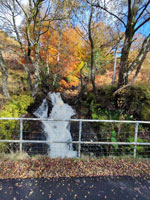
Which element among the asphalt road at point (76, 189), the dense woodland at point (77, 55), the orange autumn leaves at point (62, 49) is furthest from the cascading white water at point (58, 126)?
the orange autumn leaves at point (62, 49)

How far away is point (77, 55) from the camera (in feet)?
38.3

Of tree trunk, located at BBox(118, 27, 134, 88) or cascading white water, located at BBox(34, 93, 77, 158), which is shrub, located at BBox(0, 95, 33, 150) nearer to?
cascading white water, located at BBox(34, 93, 77, 158)

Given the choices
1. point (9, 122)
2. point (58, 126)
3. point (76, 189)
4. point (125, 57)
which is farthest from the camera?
point (58, 126)

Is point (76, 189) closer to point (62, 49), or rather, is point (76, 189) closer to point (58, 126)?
point (58, 126)

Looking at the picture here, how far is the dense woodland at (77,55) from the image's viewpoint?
20.6 feet

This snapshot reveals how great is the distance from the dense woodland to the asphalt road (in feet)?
11.6

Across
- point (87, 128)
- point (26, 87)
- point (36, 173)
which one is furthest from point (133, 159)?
point (26, 87)

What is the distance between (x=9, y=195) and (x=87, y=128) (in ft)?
19.4

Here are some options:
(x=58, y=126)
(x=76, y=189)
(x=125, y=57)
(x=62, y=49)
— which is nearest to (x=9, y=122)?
(x=58, y=126)

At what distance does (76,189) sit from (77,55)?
1164cm

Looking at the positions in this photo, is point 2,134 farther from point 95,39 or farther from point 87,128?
point 95,39

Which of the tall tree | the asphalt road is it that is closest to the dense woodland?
the tall tree

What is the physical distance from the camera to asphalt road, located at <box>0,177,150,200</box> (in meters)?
2.09

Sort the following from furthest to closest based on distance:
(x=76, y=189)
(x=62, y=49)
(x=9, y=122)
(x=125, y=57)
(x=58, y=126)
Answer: (x=62, y=49), (x=58, y=126), (x=125, y=57), (x=9, y=122), (x=76, y=189)
